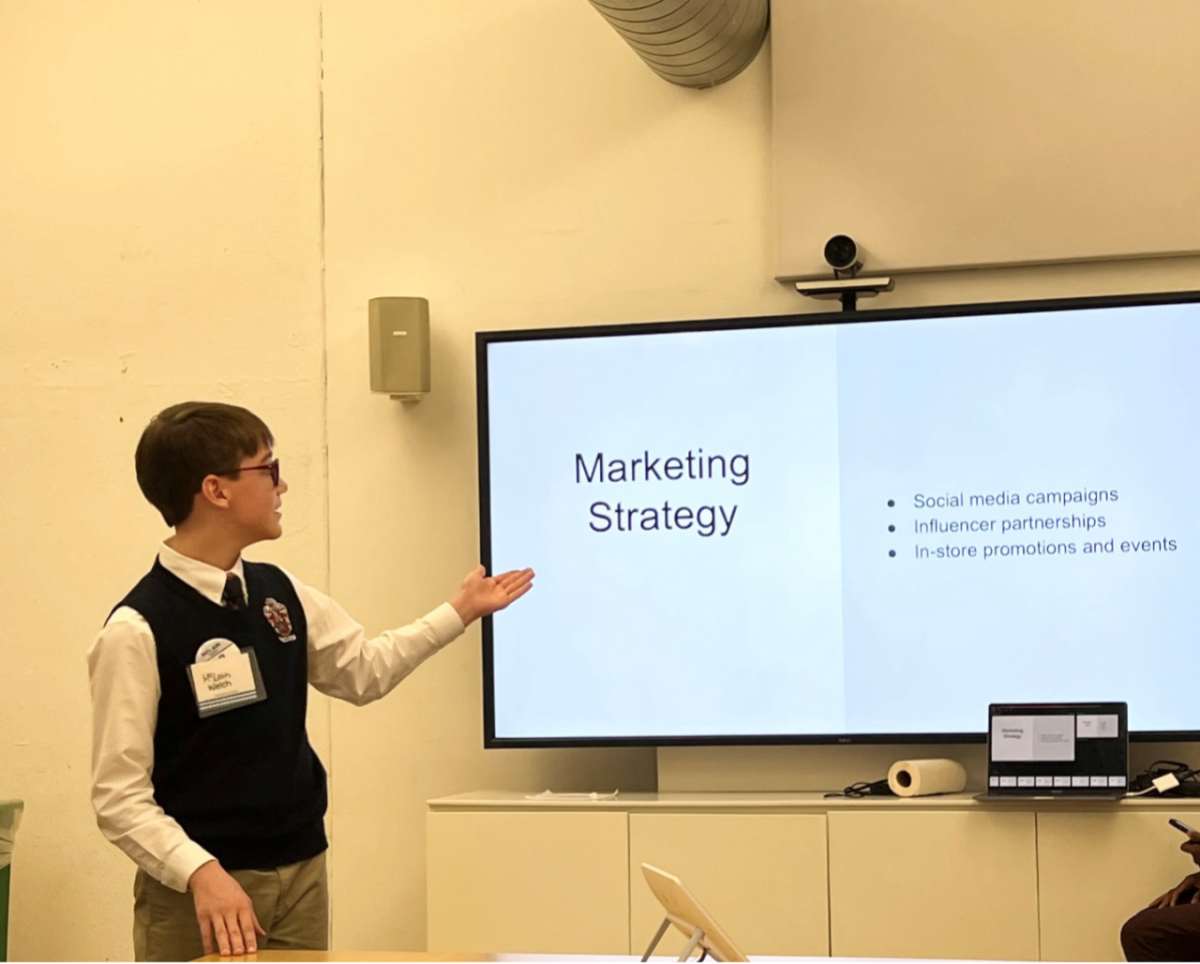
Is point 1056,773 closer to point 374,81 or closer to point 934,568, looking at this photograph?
point 934,568

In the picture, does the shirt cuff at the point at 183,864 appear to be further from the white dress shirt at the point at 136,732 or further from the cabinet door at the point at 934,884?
the cabinet door at the point at 934,884

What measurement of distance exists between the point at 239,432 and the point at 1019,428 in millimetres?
2165

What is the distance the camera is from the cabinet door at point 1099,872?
11.4 feet

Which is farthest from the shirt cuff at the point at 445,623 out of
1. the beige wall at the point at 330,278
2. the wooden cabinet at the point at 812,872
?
the beige wall at the point at 330,278

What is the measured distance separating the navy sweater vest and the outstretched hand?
39 centimetres

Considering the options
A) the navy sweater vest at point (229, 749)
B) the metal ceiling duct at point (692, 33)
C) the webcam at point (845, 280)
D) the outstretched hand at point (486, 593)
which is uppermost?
the metal ceiling duct at point (692, 33)

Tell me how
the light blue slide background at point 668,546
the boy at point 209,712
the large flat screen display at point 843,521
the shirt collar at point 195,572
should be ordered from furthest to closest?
the light blue slide background at point 668,546 < the large flat screen display at point 843,521 < the shirt collar at point 195,572 < the boy at point 209,712

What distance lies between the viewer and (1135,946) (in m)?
3.21

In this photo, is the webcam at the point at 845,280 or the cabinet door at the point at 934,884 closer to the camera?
the cabinet door at the point at 934,884

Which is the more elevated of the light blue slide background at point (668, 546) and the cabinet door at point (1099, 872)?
the light blue slide background at point (668, 546)

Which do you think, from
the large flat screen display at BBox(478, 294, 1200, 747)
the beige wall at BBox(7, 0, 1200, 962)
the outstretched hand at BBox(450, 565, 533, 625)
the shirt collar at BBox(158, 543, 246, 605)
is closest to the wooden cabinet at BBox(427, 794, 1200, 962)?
the large flat screen display at BBox(478, 294, 1200, 747)

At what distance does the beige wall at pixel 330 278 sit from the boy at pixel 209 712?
171 cm

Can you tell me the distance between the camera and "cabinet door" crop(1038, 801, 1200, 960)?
3.48 m

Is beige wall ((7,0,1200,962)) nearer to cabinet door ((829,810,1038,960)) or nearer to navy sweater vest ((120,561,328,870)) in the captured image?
cabinet door ((829,810,1038,960))
